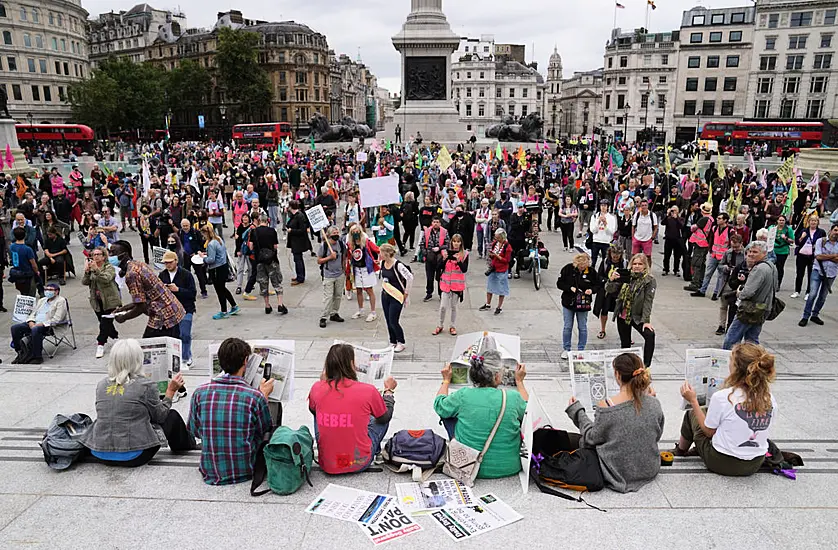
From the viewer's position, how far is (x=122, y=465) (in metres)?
5.36

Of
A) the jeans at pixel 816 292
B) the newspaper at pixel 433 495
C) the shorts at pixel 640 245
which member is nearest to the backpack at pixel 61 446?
the newspaper at pixel 433 495

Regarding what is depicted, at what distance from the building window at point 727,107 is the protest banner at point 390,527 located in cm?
10184

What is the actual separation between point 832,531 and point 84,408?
7.45m

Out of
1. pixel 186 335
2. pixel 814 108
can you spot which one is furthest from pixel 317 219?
pixel 814 108

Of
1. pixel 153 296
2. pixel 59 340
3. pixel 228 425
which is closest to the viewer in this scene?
pixel 228 425

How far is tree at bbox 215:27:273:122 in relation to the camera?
280 feet

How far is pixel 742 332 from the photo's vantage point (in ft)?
28.2

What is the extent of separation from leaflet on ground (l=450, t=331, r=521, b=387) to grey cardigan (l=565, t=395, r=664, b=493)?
85 cm

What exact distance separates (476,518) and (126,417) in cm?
308

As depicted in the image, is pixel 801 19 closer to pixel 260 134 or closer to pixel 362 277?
pixel 260 134

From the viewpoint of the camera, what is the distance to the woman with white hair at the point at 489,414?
193 inches

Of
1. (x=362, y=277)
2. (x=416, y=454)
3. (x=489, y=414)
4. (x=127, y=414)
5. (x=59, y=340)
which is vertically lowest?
(x=59, y=340)

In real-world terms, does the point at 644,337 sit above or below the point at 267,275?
below

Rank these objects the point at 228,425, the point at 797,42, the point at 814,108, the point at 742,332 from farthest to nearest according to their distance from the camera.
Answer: the point at 814,108 → the point at 797,42 → the point at 742,332 → the point at 228,425
